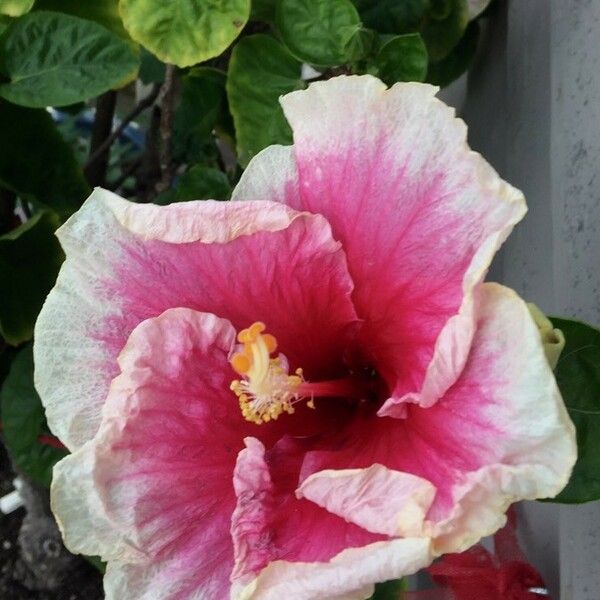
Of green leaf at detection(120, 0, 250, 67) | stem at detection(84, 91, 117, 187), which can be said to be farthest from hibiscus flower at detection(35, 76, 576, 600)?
stem at detection(84, 91, 117, 187)

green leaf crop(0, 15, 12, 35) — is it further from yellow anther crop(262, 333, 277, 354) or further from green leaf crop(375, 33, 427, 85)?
yellow anther crop(262, 333, 277, 354)

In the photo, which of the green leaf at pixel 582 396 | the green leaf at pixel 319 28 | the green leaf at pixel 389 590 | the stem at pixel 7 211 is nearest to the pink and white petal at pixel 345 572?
the green leaf at pixel 582 396

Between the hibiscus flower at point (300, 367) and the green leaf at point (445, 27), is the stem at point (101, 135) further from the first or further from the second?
the hibiscus flower at point (300, 367)

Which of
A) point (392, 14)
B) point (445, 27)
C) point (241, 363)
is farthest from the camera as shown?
point (445, 27)

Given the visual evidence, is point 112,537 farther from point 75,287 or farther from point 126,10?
point 126,10

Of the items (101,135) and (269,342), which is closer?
(269,342)

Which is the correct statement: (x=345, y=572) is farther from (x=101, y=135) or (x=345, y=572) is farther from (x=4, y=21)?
(x=101, y=135)

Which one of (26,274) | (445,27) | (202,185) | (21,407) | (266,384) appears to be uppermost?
(445,27)

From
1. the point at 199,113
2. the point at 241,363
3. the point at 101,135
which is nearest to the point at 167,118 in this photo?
the point at 199,113
